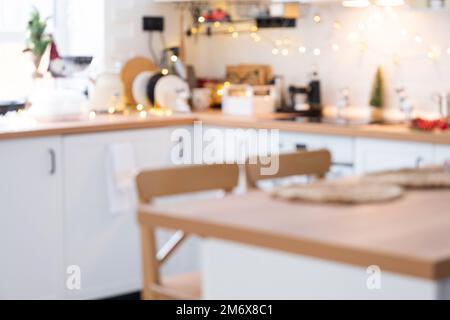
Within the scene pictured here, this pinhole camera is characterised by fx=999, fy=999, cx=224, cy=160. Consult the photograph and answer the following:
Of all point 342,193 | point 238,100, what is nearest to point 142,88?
point 238,100

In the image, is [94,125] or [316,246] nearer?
[316,246]

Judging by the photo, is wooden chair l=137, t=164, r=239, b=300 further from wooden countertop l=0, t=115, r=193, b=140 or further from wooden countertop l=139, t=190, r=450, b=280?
wooden countertop l=0, t=115, r=193, b=140

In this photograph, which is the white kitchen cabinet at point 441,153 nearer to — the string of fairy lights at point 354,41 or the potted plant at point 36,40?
the string of fairy lights at point 354,41

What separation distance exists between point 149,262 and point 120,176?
2048mm

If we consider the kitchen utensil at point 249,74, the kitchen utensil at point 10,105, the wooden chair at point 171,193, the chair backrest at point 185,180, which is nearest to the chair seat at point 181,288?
the wooden chair at point 171,193

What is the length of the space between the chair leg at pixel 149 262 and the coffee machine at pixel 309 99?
267 cm

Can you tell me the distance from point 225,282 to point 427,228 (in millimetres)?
529

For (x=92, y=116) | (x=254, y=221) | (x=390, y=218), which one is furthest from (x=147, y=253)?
(x=92, y=116)

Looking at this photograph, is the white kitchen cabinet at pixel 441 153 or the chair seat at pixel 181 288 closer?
the chair seat at pixel 181 288

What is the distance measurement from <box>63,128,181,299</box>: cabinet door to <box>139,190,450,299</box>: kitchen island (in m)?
2.18

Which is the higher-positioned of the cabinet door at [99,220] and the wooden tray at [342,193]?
the wooden tray at [342,193]

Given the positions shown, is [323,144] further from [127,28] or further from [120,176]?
[127,28]

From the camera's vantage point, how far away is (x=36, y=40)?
516cm

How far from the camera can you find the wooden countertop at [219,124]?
14.6 feet
